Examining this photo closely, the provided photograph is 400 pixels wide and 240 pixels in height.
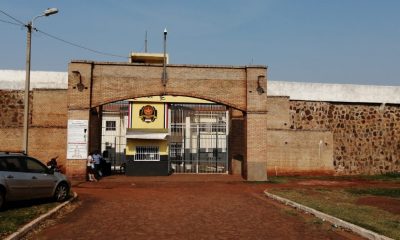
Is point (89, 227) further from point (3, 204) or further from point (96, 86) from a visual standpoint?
point (96, 86)

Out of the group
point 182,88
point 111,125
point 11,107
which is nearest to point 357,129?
point 182,88

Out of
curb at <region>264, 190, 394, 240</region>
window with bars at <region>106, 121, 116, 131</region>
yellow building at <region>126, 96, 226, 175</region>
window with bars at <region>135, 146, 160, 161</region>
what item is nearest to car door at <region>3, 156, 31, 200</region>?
curb at <region>264, 190, 394, 240</region>

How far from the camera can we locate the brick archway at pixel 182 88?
2134 cm

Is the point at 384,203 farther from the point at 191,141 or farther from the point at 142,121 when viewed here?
the point at 191,141

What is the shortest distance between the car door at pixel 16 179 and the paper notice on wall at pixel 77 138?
8.99m

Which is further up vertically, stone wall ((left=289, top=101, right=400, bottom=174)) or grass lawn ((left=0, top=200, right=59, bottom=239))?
stone wall ((left=289, top=101, right=400, bottom=174))

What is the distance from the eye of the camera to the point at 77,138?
840 inches

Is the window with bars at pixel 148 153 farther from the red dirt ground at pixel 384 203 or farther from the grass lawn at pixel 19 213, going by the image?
the red dirt ground at pixel 384 203

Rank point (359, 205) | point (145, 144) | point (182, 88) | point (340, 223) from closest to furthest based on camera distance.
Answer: point (340, 223)
point (359, 205)
point (182, 88)
point (145, 144)

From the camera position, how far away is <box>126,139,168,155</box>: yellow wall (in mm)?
25422

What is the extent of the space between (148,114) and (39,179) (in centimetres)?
1342

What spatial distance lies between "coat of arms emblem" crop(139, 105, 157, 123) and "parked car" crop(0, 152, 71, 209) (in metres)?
12.0

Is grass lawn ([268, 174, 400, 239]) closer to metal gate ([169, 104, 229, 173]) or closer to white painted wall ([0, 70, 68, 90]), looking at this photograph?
metal gate ([169, 104, 229, 173])

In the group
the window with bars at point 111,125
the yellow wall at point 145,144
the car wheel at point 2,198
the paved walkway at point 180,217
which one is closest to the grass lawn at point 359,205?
the paved walkway at point 180,217
